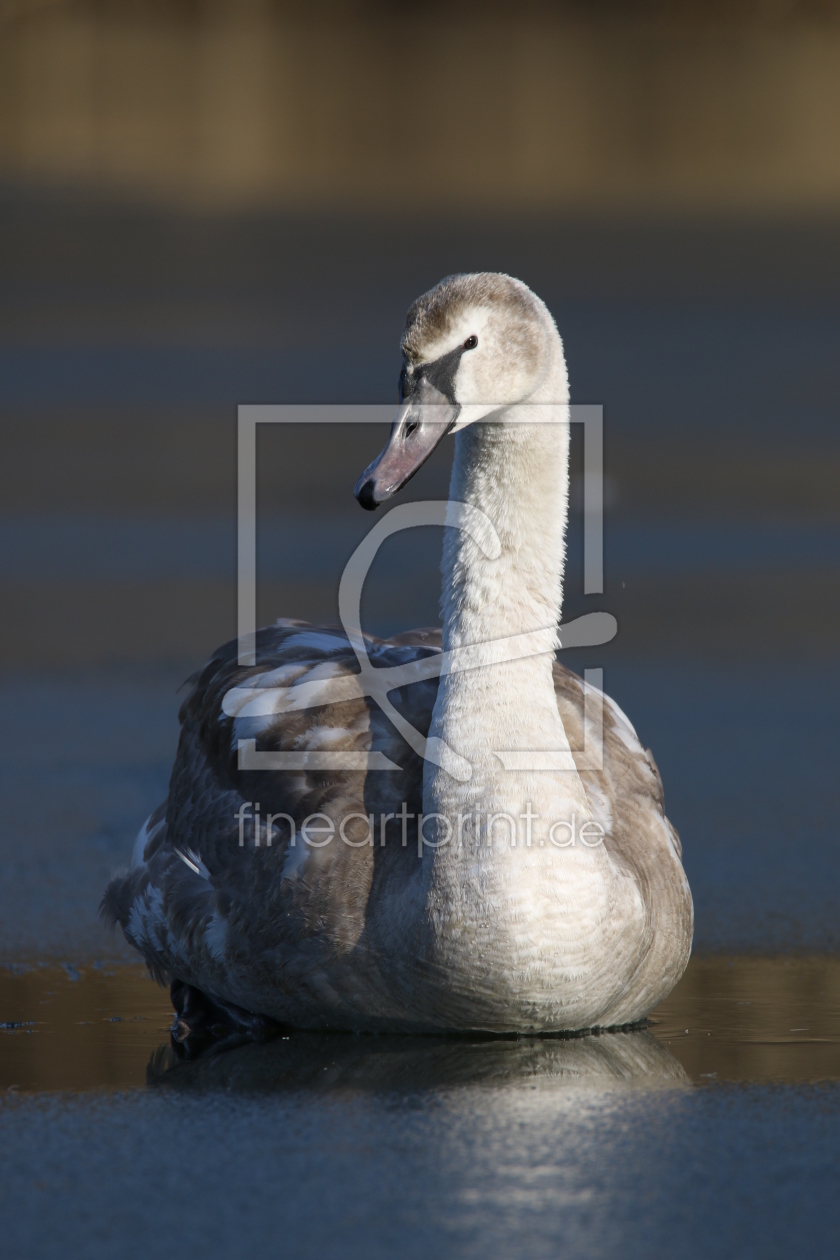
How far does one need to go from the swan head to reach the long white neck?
6.2 inches

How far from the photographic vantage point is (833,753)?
7559mm

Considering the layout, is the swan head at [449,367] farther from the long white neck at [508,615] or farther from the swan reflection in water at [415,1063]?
the swan reflection in water at [415,1063]

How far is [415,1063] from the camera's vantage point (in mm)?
4719

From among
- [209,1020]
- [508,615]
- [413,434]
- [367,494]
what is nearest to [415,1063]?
[209,1020]

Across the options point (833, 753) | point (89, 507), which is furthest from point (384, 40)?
point (833, 753)

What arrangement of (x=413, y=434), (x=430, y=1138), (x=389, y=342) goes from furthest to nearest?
1. (x=389, y=342)
2. (x=413, y=434)
3. (x=430, y=1138)

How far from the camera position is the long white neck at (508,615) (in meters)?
4.92

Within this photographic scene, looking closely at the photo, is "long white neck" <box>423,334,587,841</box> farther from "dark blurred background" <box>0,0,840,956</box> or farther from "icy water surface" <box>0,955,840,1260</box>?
"dark blurred background" <box>0,0,840,956</box>

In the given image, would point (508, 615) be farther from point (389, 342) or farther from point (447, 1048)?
point (389, 342)

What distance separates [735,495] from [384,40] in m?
17.4

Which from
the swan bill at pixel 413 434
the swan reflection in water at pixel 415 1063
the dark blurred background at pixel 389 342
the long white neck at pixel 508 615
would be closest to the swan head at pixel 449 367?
the swan bill at pixel 413 434

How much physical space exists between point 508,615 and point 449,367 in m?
0.68

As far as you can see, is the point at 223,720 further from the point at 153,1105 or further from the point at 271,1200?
→ the point at 271,1200

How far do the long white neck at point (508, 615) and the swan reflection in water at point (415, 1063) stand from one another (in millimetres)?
499
